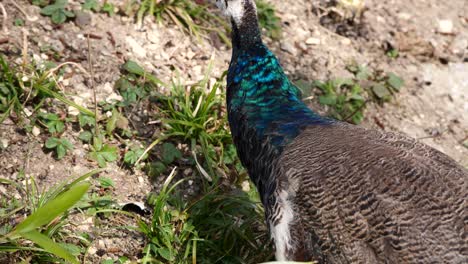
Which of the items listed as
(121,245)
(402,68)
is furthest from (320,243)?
(402,68)

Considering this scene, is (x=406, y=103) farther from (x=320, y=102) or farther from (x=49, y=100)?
(x=49, y=100)

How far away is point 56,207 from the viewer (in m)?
2.43

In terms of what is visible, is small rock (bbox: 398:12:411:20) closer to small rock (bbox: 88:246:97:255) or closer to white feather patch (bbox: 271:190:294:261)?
white feather patch (bbox: 271:190:294:261)

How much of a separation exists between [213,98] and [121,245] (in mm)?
1109

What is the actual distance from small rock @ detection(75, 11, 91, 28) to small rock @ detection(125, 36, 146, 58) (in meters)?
0.27

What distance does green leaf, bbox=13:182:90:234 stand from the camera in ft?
7.87

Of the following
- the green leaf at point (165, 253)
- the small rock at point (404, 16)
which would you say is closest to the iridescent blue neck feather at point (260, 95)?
the green leaf at point (165, 253)

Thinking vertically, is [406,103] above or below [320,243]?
below

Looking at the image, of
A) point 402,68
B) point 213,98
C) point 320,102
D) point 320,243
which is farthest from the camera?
point 402,68

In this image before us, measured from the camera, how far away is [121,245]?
357cm

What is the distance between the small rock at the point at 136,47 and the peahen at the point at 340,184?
1.12 m

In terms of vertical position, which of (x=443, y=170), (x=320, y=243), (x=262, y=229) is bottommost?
(x=262, y=229)

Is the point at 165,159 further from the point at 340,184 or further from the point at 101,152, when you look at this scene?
the point at 340,184

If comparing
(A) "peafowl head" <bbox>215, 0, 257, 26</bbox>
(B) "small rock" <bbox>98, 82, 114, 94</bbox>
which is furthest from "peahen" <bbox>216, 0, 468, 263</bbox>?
(B) "small rock" <bbox>98, 82, 114, 94</bbox>
